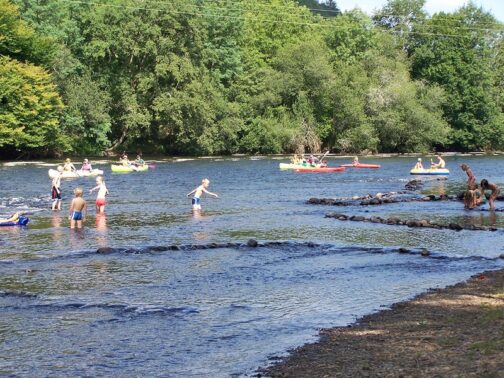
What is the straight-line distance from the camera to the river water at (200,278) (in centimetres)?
1105

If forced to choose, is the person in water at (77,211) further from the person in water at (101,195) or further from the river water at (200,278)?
the person in water at (101,195)

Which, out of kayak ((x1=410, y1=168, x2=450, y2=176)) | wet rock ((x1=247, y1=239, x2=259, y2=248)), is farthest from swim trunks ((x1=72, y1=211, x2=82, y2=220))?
kayak ((x1=410, y1=168, x2=450, y2=176))

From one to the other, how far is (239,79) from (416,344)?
264 ft

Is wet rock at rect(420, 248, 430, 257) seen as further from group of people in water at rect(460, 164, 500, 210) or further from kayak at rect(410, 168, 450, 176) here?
kayak at rect(410, 168, 450, 176)

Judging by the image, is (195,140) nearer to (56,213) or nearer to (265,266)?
(56,213)

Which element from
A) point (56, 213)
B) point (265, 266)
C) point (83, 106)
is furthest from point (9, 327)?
point (83, 106)

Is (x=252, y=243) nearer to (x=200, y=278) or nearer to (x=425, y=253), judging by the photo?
(x=200, y=278)

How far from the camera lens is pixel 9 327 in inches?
485

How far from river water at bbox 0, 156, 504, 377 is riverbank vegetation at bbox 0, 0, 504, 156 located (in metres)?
40.7

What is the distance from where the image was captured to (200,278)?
16.8m

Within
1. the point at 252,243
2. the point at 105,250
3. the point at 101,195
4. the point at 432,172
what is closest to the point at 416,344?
the point at 252,243

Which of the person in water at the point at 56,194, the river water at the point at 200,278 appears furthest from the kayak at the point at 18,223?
the person in water at the point at 56,194

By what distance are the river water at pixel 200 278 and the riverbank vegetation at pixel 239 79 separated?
40.7 meters

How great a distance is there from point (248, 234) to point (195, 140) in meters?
56.9
